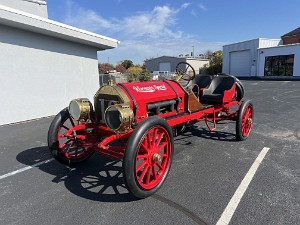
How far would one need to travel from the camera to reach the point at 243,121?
5.34m

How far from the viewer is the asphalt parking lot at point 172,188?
8.91 ft

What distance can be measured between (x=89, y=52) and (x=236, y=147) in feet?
24.2

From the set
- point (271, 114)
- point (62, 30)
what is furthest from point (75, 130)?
point (271, 114)

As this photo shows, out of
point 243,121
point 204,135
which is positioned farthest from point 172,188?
point 243,121

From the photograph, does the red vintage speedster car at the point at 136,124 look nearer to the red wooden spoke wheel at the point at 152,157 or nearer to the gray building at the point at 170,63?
the red wooden spoke wheel at the point at 152,157

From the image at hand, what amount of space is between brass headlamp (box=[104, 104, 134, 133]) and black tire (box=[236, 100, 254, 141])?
280 centimetres

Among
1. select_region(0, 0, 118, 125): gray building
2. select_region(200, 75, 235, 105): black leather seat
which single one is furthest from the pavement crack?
select_region(0, 0, 118, 125): gray building

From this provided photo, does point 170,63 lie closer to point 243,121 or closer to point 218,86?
point 218,86

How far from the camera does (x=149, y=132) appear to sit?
3123 mm

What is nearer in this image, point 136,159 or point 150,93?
point 136,159

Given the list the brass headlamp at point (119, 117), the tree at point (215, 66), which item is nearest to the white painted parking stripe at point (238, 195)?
the brass headlamp at point (119, 117)

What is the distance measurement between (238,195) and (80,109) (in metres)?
2.50

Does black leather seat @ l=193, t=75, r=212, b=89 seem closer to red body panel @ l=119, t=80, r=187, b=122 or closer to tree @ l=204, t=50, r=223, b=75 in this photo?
red body panel @ l=119, t=80, r=187, b=122

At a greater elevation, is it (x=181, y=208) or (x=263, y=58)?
(x=263, y=58)
